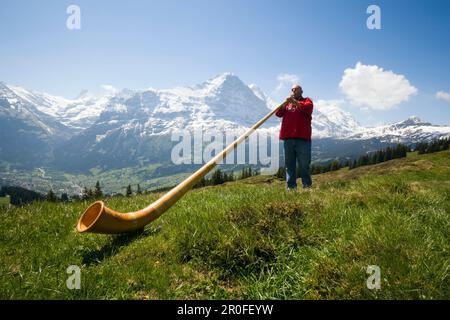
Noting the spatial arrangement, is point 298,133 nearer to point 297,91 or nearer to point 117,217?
point 297,91

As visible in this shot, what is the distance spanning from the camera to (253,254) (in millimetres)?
5324

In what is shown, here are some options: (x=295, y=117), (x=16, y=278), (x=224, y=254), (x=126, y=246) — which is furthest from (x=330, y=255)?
A: (x=295, y=117)

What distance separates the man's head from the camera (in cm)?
1271

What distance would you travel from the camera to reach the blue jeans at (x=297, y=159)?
12.7 metres


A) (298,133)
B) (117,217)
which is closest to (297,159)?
(298,133)

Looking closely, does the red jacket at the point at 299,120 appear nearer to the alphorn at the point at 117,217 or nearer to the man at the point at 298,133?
the man at the point at 298,133

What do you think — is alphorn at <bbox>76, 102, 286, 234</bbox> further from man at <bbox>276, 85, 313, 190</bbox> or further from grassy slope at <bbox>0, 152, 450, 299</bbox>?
man at <bbox>276, 85, 313, 190</bbox>

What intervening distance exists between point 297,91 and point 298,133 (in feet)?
5.30

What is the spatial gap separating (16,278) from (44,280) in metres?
0.42

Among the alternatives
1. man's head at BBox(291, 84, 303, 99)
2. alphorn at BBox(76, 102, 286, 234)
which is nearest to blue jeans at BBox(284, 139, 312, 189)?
man's head at BBox(291, 84, 303, 99)

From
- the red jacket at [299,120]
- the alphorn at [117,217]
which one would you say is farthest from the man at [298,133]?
the alphorn at [117,217]

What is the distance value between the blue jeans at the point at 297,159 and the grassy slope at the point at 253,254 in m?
5.11

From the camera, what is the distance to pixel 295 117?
500 inches
